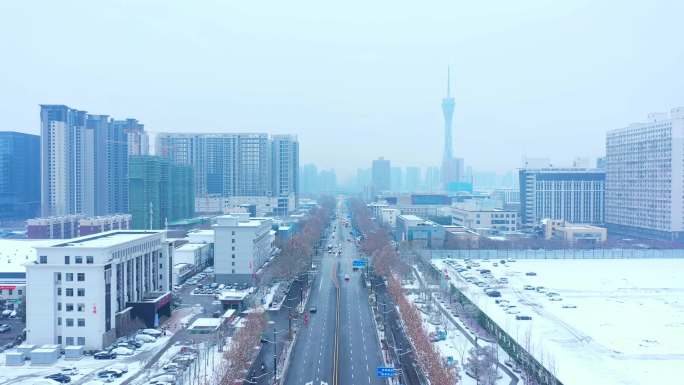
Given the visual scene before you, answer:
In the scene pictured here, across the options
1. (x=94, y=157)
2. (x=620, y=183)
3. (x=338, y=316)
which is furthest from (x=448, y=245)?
(x=94, y=157)

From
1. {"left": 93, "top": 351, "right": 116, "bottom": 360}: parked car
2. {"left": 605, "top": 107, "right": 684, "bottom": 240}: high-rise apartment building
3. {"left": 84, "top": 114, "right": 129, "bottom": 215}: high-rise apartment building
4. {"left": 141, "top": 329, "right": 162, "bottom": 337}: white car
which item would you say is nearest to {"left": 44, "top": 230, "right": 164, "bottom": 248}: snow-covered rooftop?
{"left": 141, "top": 329, "right": 162, "bottom": 337}: white car

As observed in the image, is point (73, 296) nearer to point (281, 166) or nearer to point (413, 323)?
point (413, 323)

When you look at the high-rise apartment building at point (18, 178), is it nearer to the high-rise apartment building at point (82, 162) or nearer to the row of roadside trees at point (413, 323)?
the high-rise apartment building at point (82, 162)

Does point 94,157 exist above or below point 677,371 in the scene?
above

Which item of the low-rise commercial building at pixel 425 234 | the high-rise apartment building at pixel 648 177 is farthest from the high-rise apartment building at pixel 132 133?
the high-rise apartment building at pixel 648 177

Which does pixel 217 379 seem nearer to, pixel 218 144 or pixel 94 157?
pixel 94 157

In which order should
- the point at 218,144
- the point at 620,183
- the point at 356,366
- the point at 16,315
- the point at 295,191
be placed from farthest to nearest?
the point at 295,191, the point at 218,144, the point at 620,183, the point at 16,315, the point at 356,366
